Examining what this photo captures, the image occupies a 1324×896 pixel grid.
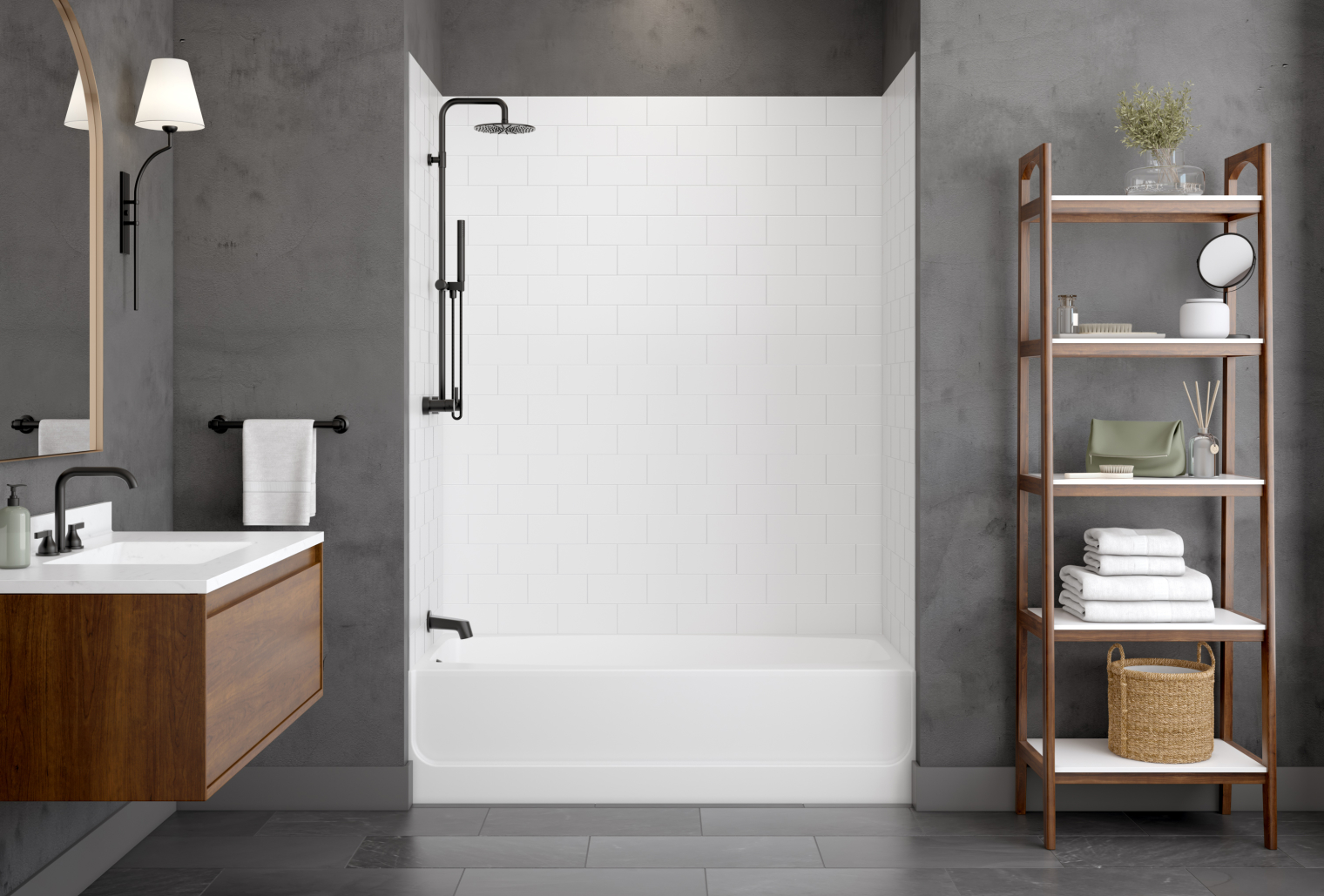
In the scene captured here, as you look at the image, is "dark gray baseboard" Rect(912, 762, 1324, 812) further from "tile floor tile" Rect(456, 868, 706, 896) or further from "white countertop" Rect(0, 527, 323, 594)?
"white countertop" Rect(0, 527, 323, 594)

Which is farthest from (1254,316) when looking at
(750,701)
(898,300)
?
(750,701)

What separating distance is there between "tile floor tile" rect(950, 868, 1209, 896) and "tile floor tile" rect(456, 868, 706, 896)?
30.6 inches

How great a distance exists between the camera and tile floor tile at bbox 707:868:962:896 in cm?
290

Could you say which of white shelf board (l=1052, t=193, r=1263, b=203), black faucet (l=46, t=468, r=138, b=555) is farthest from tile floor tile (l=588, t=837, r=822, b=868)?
white shelf board (l=1052, t=193, r=1263, b=203)

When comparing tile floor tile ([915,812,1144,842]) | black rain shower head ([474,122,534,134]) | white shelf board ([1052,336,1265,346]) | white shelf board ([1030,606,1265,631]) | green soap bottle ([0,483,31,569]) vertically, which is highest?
black rain shower head ([474,122,534,134])

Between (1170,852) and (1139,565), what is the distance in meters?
0.87

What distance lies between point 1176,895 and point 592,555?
7.61ft

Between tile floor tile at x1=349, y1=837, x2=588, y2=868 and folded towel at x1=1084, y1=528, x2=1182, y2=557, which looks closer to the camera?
tile floor tile at x1=349, y1=837, x2=588, y2=868

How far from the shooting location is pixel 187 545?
2.80m

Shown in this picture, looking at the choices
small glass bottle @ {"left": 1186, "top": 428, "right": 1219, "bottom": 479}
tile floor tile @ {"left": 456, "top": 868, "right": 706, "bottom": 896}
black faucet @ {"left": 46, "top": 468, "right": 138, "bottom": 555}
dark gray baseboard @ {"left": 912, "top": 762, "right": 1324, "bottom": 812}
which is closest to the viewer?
black faucet @ {"left": 46, "top": 468, "right": 138, "bottom": 555}

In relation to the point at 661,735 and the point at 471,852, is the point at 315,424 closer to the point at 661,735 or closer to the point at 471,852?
the point at 471,852

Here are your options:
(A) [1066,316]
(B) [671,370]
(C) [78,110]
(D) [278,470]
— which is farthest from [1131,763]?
(C) [78,110]

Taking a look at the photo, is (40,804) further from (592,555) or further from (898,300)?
(898,300)

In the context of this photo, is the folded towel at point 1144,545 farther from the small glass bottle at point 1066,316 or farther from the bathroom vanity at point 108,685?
the bathroom vanity at point 108,685
